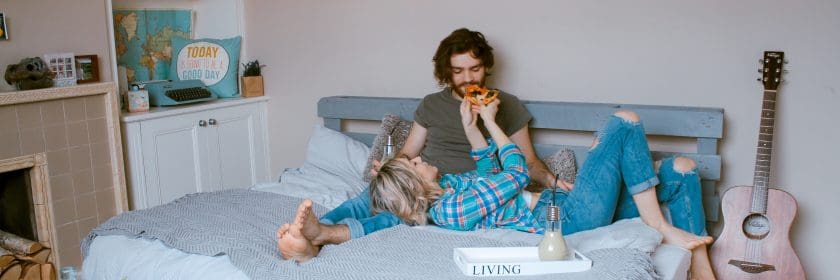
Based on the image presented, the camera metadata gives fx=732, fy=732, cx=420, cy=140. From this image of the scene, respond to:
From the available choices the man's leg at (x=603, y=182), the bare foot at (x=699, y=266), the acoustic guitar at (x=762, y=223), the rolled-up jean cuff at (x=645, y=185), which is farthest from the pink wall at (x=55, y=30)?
the acoustic guitar at (x=762, y=223)

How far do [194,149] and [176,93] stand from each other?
28cm

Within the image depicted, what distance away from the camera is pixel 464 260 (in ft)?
6.22

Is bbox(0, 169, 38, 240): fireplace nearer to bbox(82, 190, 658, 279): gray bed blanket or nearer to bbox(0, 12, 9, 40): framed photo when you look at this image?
bbox(0, 12, 9, 40): framed photo

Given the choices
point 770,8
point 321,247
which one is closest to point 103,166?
point 321,247

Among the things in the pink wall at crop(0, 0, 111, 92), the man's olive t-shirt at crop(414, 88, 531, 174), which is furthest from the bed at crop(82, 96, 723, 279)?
the pink wall at crop(0, 0, 111, 92)

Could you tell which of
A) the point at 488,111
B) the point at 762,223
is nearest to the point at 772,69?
the point at 762,223

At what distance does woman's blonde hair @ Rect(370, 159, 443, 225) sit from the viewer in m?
2.30

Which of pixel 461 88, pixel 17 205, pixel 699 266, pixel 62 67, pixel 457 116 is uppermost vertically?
pixel 62 67

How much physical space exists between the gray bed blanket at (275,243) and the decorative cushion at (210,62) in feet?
3.92

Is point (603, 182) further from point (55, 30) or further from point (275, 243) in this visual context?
point (55, 30)

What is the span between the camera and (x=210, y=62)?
379 cm

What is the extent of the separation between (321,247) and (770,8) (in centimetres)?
185

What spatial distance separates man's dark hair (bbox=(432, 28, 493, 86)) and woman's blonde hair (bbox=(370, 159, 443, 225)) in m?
0.70

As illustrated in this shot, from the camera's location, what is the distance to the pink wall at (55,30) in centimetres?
285
